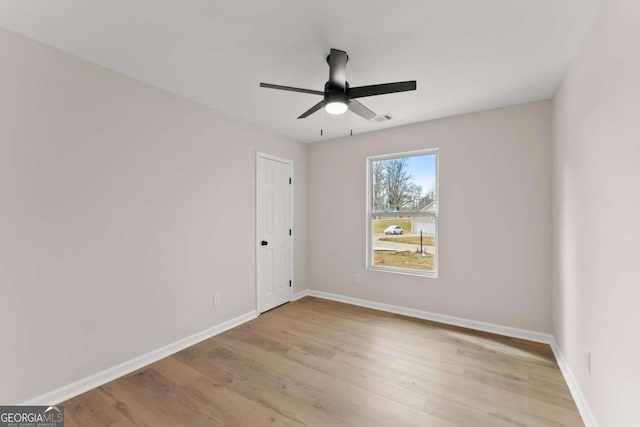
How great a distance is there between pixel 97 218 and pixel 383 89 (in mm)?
2460

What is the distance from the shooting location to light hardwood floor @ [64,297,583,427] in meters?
1.80

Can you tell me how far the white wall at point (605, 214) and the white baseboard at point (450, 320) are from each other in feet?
2.11

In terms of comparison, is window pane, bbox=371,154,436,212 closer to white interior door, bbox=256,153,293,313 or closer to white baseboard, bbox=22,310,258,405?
white interior door, bbox=256,153,293,313

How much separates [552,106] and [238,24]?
3.15m

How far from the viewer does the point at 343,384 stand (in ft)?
7.06

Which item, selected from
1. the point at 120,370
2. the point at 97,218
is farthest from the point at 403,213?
the point at 120,370

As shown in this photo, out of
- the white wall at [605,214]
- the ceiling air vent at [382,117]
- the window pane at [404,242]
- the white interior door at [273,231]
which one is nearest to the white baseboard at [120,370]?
the white interior door at [273,231]

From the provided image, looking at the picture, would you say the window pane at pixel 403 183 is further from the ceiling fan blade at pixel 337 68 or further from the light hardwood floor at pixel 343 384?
the ceiling fan blade at pixel 337 68

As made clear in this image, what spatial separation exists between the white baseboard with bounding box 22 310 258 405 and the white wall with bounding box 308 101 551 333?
2.15m

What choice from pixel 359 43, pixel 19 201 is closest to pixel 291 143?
pixel 359 43

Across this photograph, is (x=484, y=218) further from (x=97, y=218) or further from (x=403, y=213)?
(x=97, y=218)

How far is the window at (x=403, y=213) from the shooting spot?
3.57 m

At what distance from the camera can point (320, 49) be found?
1.98 m

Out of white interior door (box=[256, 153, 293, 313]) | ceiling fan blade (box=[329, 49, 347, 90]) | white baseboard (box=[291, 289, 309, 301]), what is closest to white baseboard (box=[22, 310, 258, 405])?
white interior door (box=[256, 153, 293, 313])
